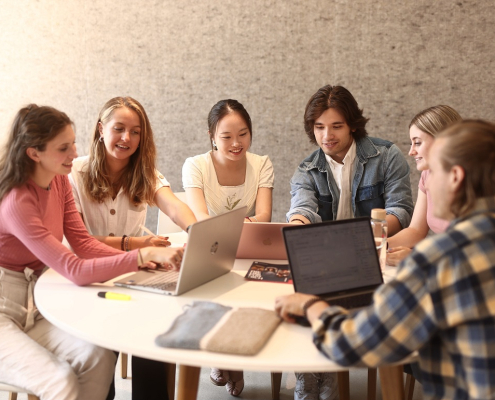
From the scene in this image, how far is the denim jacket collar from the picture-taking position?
9.18ft

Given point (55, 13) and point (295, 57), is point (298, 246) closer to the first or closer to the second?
point (295, 57)

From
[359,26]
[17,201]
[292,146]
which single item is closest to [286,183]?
[292,146]

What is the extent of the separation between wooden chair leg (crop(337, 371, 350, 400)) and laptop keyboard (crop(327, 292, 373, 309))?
2.47 feet

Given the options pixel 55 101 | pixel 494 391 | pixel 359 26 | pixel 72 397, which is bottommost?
pixel 72 397

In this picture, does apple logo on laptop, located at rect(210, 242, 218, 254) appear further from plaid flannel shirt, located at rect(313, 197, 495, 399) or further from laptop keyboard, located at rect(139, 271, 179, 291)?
plaid flannel shirt, located at rect(313, 197, 495, 399)

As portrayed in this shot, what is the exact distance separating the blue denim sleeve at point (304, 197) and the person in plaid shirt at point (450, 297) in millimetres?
1384

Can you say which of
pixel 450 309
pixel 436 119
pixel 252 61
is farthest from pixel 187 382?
pixel 252 61

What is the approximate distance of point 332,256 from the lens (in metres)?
1.56

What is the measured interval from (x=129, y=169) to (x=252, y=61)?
5.47 feet

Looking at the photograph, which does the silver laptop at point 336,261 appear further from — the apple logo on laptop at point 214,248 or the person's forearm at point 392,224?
the person's forearm at point 392,224

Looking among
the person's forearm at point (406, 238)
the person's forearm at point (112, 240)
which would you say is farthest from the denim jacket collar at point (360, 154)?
the person's forearm at point (112, 240)

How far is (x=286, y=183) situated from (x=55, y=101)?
185 centimetres

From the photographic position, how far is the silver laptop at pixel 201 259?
1615mm

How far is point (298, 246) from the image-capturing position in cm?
152
